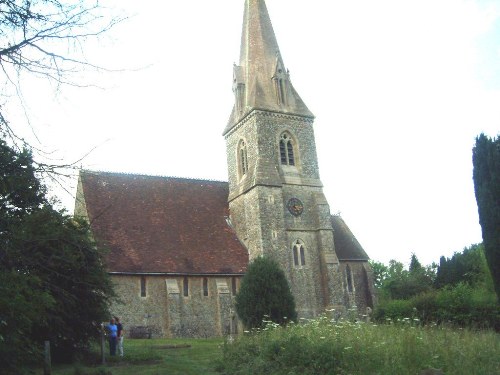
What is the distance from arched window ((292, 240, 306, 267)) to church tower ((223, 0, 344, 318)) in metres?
0.06

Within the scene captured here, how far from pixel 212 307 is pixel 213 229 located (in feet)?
17.6

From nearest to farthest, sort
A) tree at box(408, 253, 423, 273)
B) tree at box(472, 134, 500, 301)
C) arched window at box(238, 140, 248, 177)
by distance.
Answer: tree at box(472, 134, 500, 301) < arched window at box(238, 140, 248, 177) < tree at box(408, 253, 423, 273)

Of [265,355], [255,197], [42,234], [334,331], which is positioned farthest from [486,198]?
[42,234]

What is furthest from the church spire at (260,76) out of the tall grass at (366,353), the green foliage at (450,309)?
the tall grass at (366,353)

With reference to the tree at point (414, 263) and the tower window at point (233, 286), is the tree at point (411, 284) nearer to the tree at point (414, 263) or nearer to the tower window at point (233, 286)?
the tree at point (414, 263)

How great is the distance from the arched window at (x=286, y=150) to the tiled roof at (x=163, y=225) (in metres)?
4.83

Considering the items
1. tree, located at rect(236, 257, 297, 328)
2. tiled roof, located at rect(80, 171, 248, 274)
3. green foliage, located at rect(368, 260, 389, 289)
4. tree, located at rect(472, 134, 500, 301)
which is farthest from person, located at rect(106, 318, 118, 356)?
green foliage, located at rect(368, 260, 389, 289)

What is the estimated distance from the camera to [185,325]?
91.4 feet

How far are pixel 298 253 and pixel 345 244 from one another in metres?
4.93

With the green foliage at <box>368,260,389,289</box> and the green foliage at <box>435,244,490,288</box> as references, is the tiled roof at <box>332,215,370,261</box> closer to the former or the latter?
the green foliage at <box>435,244,490,288</box>

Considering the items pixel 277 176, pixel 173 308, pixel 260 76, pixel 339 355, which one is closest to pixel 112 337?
pixel 339 355

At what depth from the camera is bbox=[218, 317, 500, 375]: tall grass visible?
438 inches

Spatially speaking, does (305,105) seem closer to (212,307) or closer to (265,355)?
(212,307)

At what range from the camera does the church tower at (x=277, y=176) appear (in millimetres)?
30688
